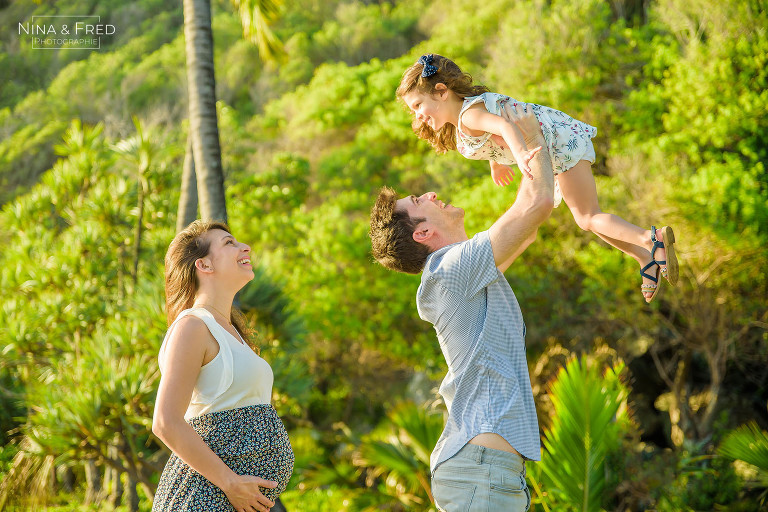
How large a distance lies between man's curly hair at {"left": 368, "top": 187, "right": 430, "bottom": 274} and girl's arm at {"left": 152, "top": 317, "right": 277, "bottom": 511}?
0.74 meters

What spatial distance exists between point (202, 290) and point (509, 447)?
1.37 metres

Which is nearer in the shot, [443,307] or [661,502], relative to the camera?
[443,307]

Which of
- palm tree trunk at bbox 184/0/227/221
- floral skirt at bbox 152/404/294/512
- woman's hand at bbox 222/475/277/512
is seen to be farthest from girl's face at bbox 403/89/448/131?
palm tree trunk at bbox 184/0/227/221

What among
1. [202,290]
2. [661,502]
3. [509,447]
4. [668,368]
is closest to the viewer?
[509,447]

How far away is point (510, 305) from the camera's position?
244 centimetres

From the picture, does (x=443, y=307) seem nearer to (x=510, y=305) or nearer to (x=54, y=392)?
(x=510, y=305)

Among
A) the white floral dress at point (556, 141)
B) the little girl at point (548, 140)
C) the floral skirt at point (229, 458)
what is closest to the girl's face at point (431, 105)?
the little girl at point (548, 140)

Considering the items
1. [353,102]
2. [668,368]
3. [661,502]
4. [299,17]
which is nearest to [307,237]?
[353,102]

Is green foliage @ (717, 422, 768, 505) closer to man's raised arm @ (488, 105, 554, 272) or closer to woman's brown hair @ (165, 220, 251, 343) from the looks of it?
man's raised arm @ (488, 105, 554, 272)

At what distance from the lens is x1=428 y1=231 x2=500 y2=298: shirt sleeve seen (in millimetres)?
2324

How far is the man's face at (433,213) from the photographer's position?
267 cm

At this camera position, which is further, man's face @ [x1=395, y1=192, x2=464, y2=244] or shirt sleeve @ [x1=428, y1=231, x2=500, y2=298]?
man's face @ [x1=395, y1=192, x2=464, y2=244]

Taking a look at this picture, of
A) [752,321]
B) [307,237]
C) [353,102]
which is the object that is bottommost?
[752,321]

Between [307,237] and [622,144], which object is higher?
[622,144]
